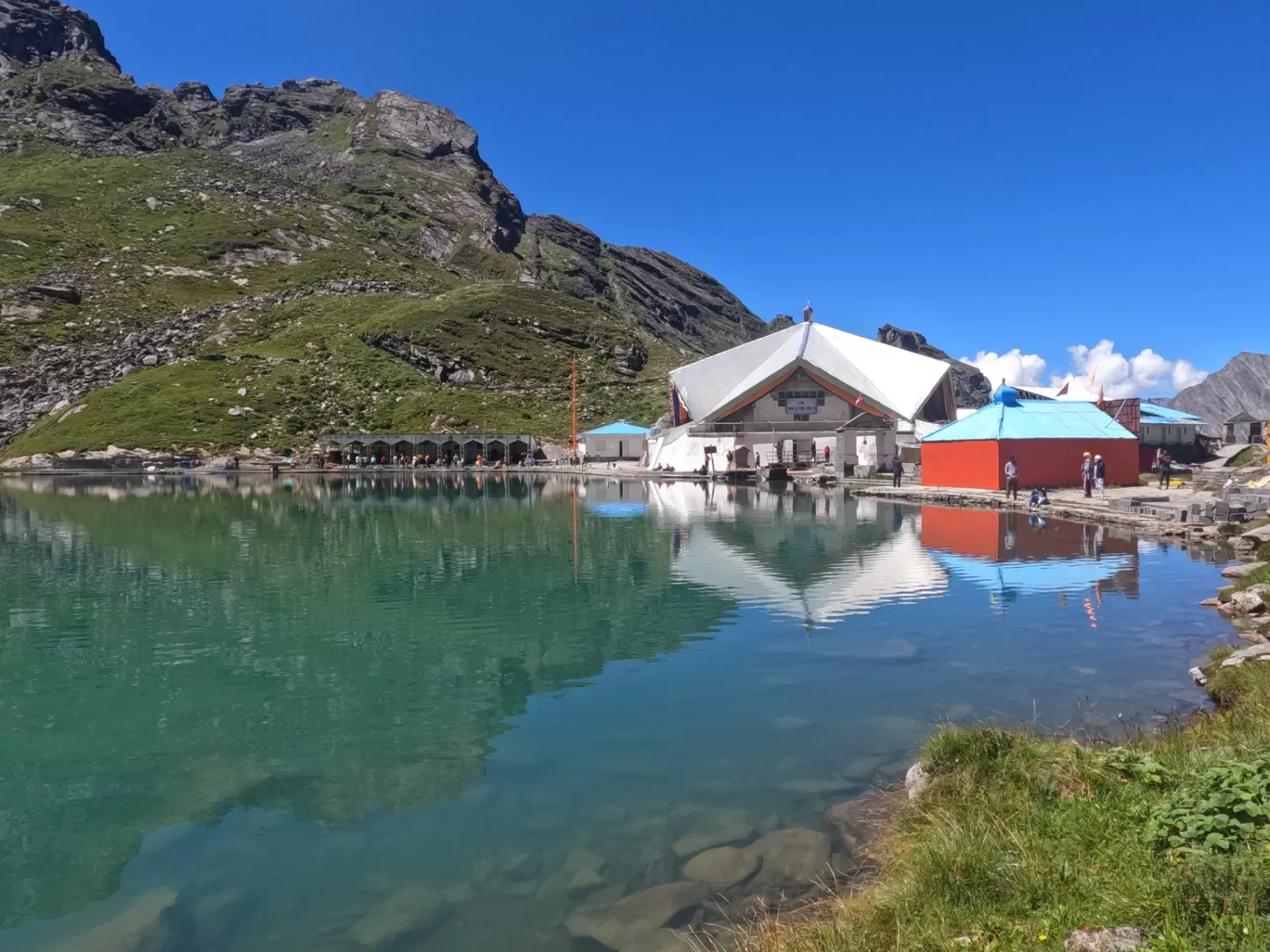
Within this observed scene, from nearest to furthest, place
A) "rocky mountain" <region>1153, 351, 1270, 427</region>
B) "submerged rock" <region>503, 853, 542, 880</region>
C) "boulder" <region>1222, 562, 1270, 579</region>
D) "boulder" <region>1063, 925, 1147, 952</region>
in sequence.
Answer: "boulder" <region>1063, 925, 1147, 952</region> < "submerged rock" <region>503, 853, 542, 880</region> < "boulder" <region>1222, 562, 1270, 579</region> < "rocky mountain" <region>1153, 351, 1270, 427</region>

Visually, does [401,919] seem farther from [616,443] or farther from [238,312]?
[238,312]

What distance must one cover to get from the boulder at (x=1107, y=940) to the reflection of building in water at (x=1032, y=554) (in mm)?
12414

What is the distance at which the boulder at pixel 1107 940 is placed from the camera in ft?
11.8

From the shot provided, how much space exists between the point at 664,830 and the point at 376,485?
49729 mm

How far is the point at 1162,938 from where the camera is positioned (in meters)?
3.52

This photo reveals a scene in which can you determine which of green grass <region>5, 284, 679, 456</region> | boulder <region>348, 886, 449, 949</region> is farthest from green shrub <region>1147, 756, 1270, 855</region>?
green grass <region>5, 284, 679, 456</region>

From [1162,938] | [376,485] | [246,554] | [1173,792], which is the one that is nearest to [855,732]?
[1173,792]

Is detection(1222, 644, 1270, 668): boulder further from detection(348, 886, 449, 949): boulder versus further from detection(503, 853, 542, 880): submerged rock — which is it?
detection(348, 886, 449, 949): boulder

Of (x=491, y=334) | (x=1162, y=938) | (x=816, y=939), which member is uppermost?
(x=491, y=334)

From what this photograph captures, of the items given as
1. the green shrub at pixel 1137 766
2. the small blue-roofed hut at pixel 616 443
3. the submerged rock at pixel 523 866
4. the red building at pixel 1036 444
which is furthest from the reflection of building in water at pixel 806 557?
the small blue-roofed hut at pixel 616 443

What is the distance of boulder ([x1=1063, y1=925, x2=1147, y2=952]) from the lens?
142 inches

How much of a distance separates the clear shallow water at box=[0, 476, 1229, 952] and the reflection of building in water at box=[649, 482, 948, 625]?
0.16 m

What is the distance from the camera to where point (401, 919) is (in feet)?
18.2

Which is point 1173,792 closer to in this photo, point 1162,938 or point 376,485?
point 1162,938
